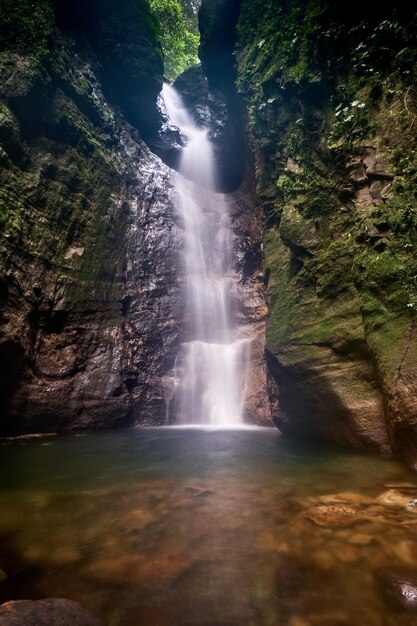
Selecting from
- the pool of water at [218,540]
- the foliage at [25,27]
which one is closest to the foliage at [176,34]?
the foliage at [25,27]

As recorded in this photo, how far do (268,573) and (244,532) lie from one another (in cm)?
61

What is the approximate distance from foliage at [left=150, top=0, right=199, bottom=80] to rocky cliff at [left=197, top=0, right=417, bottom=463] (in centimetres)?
1892

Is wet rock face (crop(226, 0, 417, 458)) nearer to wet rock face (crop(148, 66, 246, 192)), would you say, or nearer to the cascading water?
the cascading water

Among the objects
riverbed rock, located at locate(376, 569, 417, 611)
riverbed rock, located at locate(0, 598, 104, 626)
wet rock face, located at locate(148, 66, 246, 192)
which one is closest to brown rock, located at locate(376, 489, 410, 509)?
riverbed rock, located at locate(376, 569, 417, 611)

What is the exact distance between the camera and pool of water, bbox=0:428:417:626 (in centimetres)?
200

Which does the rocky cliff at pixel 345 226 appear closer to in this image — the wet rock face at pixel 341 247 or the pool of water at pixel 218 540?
the wet rock face at pixel 341 247

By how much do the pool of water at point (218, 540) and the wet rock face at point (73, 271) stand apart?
370 cm

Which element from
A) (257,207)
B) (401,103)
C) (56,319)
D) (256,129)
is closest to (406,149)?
(401,103)

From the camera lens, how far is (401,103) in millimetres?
5859

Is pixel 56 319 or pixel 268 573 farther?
pixel 56 319

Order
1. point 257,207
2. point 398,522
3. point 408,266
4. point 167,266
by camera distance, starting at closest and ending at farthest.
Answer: point 398,522 → point 408,266 → point 167,266 → point 257,207

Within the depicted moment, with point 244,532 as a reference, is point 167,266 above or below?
above

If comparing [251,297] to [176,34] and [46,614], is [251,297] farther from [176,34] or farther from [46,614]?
[176,34]

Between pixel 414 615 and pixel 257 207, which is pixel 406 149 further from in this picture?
pixel 257 207
